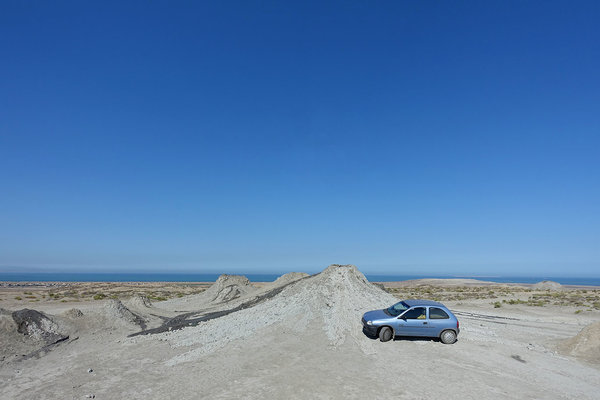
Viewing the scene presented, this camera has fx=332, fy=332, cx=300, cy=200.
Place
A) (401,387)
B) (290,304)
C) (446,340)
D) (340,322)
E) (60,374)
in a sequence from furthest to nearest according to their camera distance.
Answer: (290,304) < (340,322) < (446,340) < (60,374) < (401,387)

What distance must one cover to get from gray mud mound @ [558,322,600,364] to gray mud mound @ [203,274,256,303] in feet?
92.1

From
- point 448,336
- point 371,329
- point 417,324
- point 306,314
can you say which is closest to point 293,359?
point 371,329

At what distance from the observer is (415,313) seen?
1680 cm

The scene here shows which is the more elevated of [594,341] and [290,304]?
[290,304]

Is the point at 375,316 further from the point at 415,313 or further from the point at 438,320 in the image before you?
the point at 438,320

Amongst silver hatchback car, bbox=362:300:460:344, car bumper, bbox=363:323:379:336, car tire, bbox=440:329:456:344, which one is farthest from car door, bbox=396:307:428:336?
car bumper, bbox=363:323:379:336

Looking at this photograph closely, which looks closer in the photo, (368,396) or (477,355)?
(368,396)

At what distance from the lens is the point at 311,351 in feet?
51.2

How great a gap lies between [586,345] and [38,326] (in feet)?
98.3

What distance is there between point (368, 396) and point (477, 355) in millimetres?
7539

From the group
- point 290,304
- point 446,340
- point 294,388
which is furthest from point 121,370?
point 446,340

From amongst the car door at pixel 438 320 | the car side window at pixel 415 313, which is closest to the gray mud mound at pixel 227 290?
the car side window at pixel 415 313

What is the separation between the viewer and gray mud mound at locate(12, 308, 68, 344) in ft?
61.3

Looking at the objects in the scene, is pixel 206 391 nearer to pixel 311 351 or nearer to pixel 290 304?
pixel 311 351
